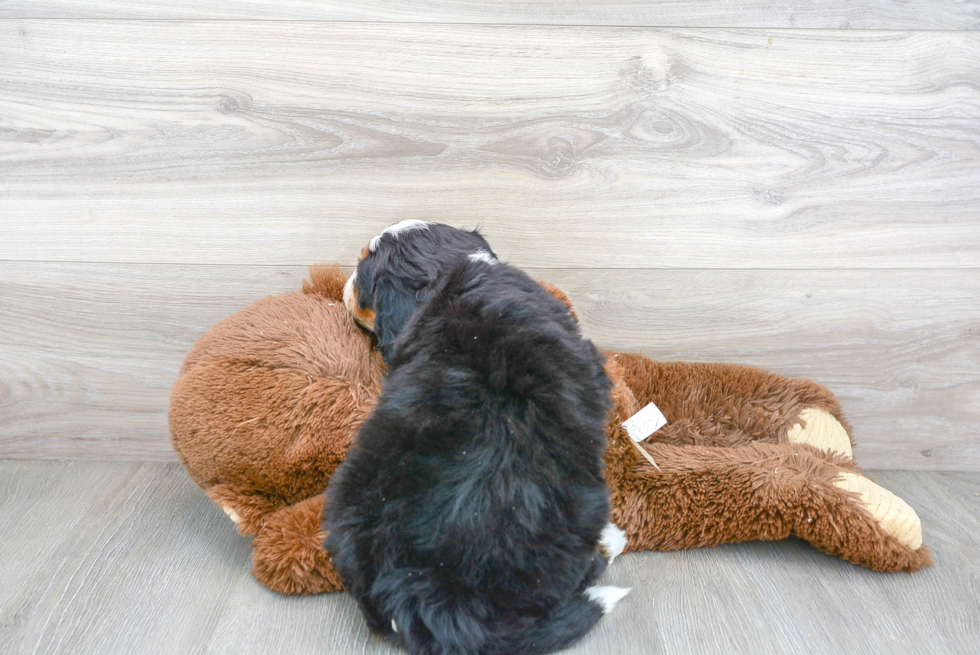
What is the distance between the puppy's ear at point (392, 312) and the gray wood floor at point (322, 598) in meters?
0.34

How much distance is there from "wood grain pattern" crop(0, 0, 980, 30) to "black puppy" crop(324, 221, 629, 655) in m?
0.56

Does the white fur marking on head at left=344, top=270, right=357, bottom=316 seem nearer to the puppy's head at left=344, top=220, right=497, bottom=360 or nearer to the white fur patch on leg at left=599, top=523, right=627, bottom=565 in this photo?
the puppy's head at left=344, top=220, right=497, bottom=360

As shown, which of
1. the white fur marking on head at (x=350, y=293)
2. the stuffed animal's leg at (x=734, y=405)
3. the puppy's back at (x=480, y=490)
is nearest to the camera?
the puppy's back at (x=480, y=490)

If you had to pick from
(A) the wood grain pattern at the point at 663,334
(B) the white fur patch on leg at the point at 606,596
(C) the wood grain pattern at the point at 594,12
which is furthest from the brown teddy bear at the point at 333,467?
(C) the wood grain pattern at the point at 594,12

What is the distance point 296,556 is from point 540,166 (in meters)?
0.72

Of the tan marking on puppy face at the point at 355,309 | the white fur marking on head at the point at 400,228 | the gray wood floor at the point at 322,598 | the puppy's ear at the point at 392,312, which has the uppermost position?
the white fur marking on head at the point at 400,228

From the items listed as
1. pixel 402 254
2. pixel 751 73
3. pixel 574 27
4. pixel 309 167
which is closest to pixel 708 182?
pixel 751 73

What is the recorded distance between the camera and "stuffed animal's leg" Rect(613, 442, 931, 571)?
94cm

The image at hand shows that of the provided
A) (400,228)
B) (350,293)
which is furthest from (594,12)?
(350,293)

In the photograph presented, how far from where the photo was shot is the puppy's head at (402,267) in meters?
0.91

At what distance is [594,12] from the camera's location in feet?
3.74

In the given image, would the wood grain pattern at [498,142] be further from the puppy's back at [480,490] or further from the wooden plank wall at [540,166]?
→ the puppy's back at [480,490]

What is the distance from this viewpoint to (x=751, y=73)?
45.4 inches

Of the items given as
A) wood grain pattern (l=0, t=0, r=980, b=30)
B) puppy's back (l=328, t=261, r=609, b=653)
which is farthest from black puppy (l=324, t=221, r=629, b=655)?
wood grain pattern (l=0, t=0, r=980, b=30)
